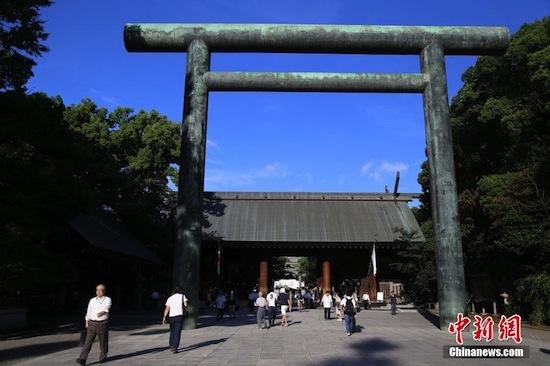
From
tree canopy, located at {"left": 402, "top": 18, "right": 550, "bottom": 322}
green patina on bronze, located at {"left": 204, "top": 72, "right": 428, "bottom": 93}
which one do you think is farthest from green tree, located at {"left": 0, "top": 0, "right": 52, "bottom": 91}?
tree canopy, located at {"left": 402, "top": 18, "right": 550, "bottom": 322}

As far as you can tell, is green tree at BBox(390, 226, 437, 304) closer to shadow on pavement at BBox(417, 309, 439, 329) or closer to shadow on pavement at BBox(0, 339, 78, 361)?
shadow on pavement at BBox(417, 309, 439, 329)

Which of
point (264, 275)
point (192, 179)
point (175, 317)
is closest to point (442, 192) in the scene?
point (192, 179)

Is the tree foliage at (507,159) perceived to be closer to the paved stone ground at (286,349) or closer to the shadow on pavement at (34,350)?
the paved stone ground at (286,349)

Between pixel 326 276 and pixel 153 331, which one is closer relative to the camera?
pixel 153 331

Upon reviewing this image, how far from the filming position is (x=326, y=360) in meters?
8.77

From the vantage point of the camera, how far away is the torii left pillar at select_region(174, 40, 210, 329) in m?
14.0

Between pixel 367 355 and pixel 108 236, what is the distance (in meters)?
16.2

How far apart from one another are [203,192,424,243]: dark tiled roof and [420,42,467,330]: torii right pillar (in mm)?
15639

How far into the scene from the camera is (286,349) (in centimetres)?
1027

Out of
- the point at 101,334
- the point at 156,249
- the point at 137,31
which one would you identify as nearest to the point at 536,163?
the point at 137,31

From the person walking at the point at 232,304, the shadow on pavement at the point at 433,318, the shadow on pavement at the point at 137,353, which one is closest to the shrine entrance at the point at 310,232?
the person walking at the point at 232,304

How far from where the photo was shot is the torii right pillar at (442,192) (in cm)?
1359

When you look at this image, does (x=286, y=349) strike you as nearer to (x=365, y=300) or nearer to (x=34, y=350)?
(x=34, y=350)

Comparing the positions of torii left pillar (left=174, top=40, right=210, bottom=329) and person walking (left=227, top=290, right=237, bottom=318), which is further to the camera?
person walking (left=227, top=290, right=237, bottom=318)
